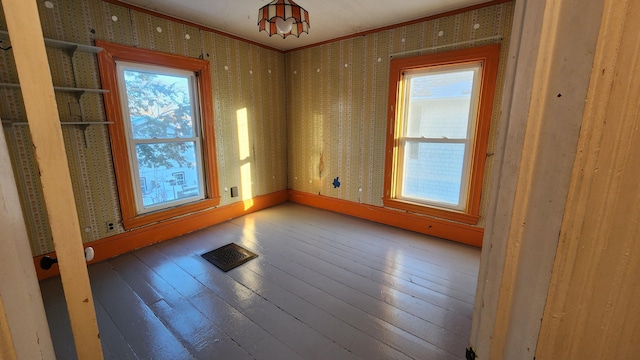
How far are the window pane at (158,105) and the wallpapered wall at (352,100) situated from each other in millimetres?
1618

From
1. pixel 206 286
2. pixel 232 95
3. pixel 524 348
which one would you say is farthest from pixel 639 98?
pixel 232 95

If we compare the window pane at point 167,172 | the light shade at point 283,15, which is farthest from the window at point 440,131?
the window pane at point 167,172

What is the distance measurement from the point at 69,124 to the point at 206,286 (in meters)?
1.79

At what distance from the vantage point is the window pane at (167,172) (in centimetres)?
282

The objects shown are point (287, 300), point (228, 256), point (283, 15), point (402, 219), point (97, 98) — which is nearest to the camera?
point (283, 15)

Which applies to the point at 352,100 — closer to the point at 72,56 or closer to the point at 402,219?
the point at 402,219

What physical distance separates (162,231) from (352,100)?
2797 mm

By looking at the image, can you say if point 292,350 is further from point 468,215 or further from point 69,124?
point 69,124

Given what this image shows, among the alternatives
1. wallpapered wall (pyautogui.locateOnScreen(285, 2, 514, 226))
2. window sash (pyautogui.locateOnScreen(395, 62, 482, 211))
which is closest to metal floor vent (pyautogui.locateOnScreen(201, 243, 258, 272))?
wallpapered wall (pyautogui.locateOnScreen(285, 2, 514, 226))

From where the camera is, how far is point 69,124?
222 centimetres

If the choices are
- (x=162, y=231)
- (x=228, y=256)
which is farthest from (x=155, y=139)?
(x=228, y=256)

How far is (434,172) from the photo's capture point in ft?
10.2

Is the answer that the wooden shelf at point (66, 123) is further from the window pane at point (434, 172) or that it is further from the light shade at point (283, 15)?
the window pane at point (434, 172)

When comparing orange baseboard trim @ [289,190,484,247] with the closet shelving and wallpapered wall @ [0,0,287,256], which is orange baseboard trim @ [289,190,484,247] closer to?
wallpapered wall @ [0,0,287,256]
